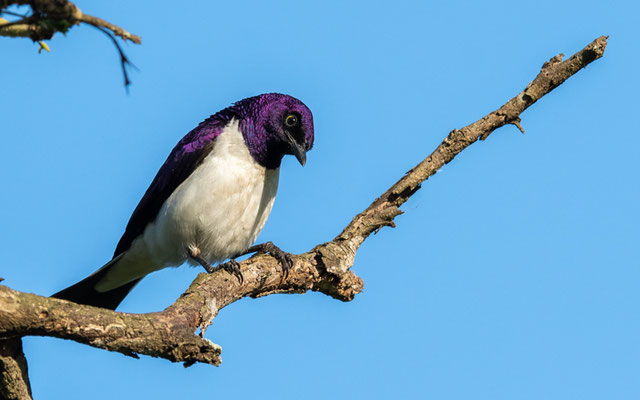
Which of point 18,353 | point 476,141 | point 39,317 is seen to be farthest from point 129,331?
point 476,141

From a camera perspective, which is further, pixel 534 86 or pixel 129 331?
pixel 534 86

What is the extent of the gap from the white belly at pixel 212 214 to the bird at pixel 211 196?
1cm

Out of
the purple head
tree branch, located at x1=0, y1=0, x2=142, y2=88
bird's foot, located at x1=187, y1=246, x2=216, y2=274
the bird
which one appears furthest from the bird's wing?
tree branch, located at x1=0, y1=0, x2=142, y2=88

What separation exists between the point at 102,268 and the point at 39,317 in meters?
3.57

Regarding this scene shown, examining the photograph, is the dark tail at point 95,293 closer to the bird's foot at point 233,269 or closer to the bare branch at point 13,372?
the bird's foot at point 233,269

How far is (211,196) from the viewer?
776cm

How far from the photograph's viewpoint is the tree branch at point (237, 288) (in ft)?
14.9

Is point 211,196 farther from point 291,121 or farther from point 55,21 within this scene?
point 55,21

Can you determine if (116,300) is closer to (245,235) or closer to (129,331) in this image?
(245,235)

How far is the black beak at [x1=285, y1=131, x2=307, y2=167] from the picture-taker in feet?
26.7

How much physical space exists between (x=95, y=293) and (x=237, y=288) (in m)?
2.16

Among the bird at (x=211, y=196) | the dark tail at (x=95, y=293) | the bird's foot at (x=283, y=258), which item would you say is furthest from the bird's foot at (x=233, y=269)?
the dark tail at (x=95, y=293)

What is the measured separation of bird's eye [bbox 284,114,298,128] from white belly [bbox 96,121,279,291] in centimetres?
53

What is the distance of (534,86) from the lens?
6973mm
